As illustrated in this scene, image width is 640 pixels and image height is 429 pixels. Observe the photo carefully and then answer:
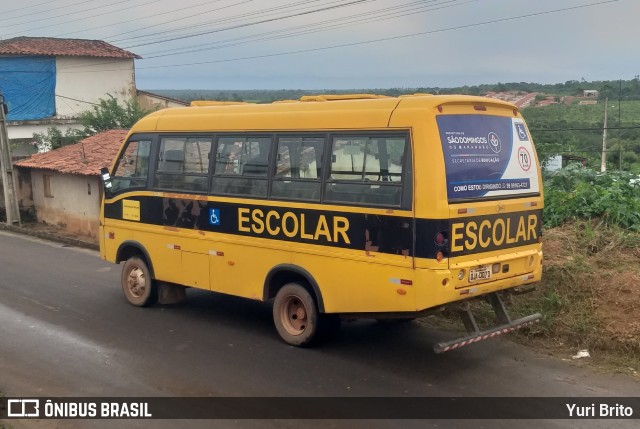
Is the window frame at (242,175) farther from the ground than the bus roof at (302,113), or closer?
closer

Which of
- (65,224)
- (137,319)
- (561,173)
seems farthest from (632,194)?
(65,224)

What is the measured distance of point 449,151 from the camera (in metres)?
6.90

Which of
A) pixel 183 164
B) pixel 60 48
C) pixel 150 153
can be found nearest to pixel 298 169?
pixel 183 164

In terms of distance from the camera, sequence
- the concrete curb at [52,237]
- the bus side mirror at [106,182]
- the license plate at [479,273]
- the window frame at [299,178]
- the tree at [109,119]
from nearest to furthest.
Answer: the license plate at [479,273]
the window frame at [299,178]
the bus side mirror at [106,182]
the concrete curb at [52,237]
the tree at [109,119]

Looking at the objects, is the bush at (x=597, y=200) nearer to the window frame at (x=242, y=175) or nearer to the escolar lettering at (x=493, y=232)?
the escolar lettering at (x=493, y=232)

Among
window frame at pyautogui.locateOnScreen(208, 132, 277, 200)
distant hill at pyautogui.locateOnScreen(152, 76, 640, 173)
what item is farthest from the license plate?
distant hill at pyautogui.locateOnScreen(152, 76, 640, 173)

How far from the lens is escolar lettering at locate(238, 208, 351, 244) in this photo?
7.58m

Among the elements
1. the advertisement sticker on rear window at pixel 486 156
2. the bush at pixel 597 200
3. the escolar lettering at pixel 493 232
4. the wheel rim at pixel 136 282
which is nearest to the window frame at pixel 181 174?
the wheel rim at pixel 136 282

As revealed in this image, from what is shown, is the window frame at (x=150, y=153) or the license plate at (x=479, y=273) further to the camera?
the window frame at (x=150, y=153)

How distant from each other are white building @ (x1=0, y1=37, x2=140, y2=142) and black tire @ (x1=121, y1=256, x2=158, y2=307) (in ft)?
91.5

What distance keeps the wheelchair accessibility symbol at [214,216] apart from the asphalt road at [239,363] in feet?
4.85

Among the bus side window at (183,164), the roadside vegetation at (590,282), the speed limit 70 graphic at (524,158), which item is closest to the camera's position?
the speed limit 70 graphic at (524,158)

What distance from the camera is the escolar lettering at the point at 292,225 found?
758 cm

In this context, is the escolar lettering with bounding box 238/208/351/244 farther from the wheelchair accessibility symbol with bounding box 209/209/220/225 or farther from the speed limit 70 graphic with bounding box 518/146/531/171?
the speed limit 70 graphic with bounding box 518/146/531/171
